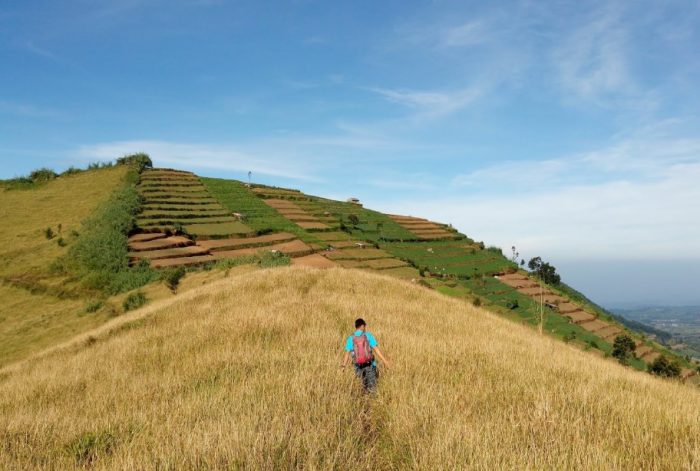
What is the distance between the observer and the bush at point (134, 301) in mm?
27594

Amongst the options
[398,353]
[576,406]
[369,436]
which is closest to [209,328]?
[398,353]

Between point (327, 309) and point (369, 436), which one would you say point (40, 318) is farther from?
point (369, 436)

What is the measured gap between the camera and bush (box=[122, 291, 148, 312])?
90.5 ft

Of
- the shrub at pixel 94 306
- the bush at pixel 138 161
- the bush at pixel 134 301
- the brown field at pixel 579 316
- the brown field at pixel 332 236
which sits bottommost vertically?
the brown field at pixel 579 316

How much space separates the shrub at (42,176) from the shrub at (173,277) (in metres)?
43.8

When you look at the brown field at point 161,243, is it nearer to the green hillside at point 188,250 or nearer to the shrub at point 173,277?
the green hillside at point 188,250

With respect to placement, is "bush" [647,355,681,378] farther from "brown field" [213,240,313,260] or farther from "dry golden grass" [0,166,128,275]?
"dry golden grass" [0,166,128,275]

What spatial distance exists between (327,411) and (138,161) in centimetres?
7491

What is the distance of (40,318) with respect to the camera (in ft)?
91.7

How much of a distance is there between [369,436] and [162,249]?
3903 cm

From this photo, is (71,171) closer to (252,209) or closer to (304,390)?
(252,209)

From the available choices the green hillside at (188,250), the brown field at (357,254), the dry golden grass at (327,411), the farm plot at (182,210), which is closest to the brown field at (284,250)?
the green hillside at (188,250)

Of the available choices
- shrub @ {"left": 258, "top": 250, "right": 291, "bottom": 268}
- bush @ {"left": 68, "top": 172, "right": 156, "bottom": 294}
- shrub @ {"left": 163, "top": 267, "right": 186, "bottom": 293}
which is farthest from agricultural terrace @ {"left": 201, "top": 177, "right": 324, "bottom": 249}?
shrub @ {"left": 163, "top": 267, "right": 186, "bottom": 293}

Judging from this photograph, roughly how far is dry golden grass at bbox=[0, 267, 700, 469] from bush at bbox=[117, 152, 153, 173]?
214 feet
